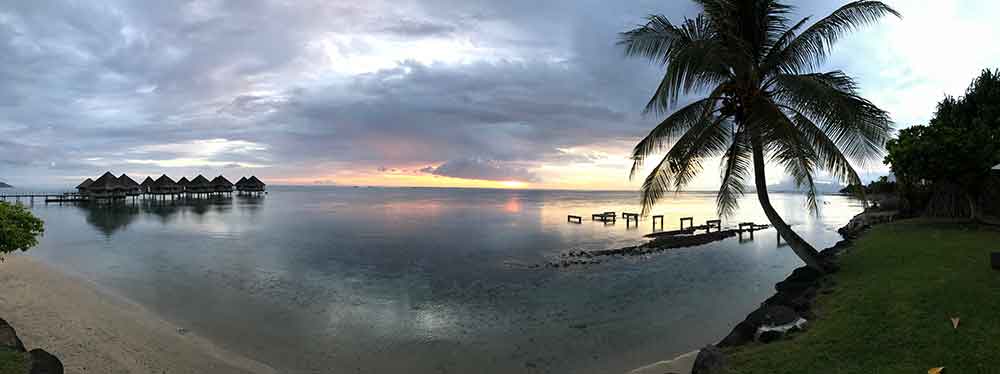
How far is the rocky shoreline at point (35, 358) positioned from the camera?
5.51 m

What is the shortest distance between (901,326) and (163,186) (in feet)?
272

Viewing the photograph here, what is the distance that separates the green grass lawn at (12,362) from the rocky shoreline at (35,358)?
6cm

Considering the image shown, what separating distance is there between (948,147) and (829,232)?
54.5 feet

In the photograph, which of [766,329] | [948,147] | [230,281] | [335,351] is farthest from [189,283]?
[948,147]

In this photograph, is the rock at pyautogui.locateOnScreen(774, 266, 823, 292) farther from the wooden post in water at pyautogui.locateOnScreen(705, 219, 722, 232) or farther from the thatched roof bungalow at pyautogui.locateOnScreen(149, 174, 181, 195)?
the thatched roof bungalow at pyautogui.locateOnScreen(149, 174, 181, 195)

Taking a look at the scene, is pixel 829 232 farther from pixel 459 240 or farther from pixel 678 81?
pixel 678 81

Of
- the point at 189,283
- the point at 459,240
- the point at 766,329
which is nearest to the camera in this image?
the point at 766,329

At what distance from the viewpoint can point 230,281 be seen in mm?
14484

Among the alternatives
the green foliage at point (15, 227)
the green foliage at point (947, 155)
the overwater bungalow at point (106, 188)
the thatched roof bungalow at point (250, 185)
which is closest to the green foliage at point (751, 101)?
the green foliage at point (947, 155)

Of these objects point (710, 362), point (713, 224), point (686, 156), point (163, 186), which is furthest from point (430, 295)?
point (163, 186)

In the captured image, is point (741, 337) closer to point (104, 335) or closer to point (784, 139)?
point (784, 139)

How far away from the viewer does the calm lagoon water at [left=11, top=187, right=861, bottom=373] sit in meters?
8.49

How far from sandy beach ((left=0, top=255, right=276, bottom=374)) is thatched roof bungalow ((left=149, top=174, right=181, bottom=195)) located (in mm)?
65118

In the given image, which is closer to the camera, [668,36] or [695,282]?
[668,36]
